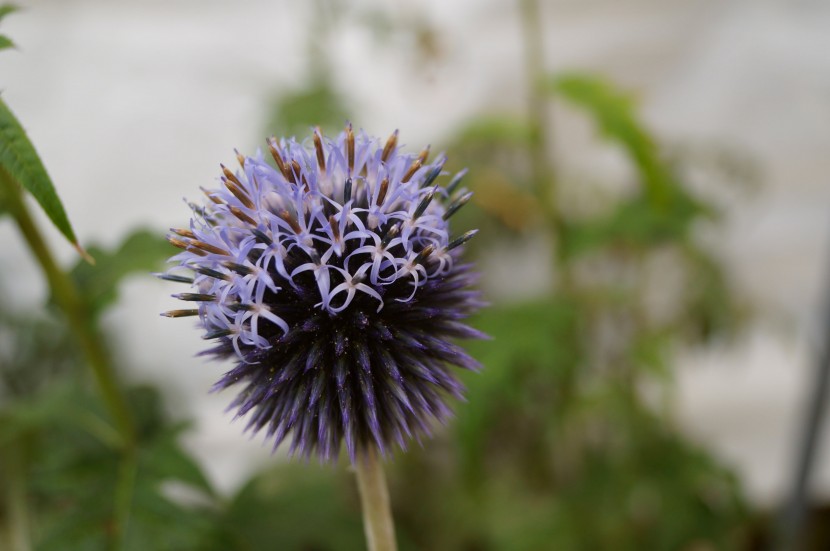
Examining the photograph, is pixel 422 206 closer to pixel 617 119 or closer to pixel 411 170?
pixel 411 170

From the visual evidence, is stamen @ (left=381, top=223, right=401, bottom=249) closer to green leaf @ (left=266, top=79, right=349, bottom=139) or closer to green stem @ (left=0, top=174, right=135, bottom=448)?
green stem @ (left=0, top=174, right=135, bottom=448)

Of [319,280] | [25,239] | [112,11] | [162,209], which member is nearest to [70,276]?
[25,239]

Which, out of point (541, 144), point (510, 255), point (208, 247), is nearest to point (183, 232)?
point (208, 247)

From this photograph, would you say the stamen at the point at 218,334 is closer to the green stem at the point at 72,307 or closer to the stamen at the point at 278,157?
the stamen at the point at 278,157

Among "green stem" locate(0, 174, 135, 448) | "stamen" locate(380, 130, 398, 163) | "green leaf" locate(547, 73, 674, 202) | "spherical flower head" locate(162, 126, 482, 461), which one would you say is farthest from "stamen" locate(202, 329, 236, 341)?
"green leaf" locate(547, 73, 674, 202)

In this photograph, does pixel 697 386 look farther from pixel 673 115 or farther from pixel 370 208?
pixel 370 208

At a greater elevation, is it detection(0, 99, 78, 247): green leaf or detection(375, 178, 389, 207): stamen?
detection(0, 99, 78, 247): green leaf
